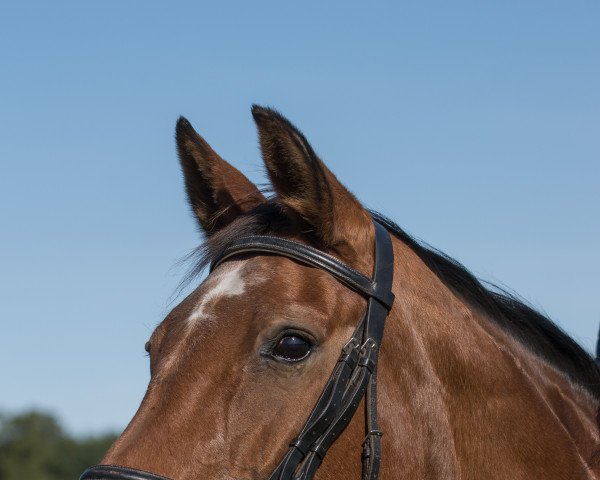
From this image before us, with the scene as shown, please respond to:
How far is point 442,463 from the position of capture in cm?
457

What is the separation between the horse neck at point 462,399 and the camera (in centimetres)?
454

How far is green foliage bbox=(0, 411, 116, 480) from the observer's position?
102250 mm

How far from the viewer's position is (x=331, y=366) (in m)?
4.39

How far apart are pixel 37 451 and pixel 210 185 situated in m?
109

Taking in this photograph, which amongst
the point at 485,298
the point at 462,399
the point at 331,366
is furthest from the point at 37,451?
the point at 331,366

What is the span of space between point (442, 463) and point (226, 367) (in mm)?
1223

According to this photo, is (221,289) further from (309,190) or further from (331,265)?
(309,190)

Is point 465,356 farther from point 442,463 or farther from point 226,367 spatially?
point 226,367

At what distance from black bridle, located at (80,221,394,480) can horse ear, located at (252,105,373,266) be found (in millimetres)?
124

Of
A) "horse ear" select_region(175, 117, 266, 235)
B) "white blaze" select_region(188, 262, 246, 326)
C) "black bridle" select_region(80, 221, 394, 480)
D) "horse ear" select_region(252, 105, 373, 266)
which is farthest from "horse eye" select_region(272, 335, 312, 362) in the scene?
"horse ear" select_region(175, 117, 266, 235)

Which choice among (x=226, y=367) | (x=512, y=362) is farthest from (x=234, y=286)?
(x=512, y=362)

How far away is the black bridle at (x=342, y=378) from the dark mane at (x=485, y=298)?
0.17 meters

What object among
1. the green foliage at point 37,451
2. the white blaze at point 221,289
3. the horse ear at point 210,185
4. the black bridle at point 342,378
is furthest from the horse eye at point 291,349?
the green foliage at point 37,451

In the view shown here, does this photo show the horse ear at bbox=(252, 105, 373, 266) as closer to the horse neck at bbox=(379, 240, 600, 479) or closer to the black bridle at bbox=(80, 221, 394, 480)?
the black bridle at bbox=(80, 221, 394, 480)
